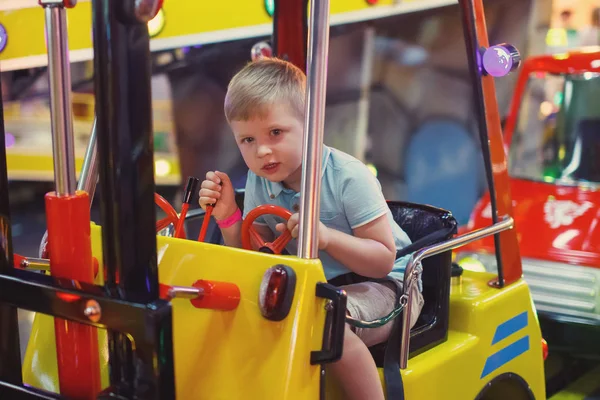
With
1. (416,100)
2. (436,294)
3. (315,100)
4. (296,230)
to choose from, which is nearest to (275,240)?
(296,230)

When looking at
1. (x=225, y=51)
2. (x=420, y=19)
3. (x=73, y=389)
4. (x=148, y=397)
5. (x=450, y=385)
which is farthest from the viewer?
(x=420, y=19)

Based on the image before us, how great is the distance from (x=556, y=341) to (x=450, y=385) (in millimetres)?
1425

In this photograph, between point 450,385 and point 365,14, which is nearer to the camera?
point 450,385

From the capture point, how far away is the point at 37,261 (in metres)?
1.74

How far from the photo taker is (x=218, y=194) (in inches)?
75.2

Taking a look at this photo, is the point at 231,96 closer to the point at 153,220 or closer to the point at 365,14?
the point at 153,220

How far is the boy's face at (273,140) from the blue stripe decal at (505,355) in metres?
0.81

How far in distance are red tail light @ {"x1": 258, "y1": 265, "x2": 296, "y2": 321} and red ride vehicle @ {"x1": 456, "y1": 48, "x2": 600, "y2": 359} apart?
2078mm

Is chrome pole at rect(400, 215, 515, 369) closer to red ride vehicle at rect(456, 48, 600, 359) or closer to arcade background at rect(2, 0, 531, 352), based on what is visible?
red ride vehicle at rect(456, 48, 600, 359)

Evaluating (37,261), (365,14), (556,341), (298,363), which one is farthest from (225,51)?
(298,363)

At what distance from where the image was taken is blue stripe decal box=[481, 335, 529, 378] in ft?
7.04

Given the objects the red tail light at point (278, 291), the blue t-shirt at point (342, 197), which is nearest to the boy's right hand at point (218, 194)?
the blue t-shirt at point (342, 197)

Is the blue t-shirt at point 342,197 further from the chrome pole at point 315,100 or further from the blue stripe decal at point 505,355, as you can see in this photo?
the blue stripe decal at point 505,355

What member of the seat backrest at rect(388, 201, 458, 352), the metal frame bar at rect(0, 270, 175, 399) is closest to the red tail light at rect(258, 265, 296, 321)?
the metal frame bar at rect(0, 270, 175, 399)
